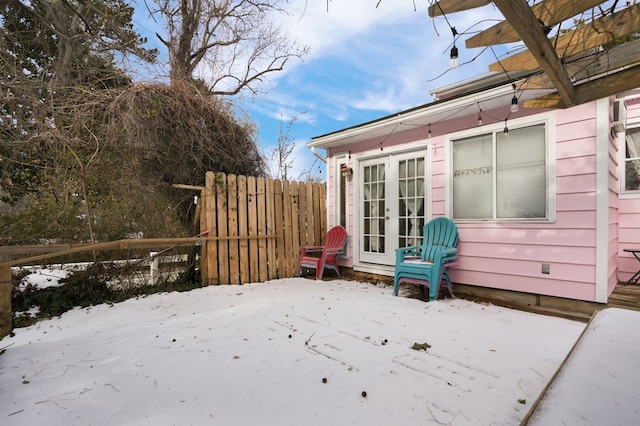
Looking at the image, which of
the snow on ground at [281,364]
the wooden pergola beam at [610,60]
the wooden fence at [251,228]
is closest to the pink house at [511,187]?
the snow on ground at [281,364]

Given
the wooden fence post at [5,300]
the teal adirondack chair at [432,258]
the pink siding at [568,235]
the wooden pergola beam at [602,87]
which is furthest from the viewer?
the teal adirondack chair at [432,258]

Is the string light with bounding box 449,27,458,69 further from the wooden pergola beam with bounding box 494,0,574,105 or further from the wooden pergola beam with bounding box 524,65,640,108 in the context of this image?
the wooden pergola beam with bounding box 524,65,640,108

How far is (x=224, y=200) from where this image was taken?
15.3 ft

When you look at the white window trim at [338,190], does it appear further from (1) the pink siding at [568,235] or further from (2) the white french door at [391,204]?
(1) the pink siding at [568,235]

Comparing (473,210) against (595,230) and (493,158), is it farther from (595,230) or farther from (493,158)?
(595,230)

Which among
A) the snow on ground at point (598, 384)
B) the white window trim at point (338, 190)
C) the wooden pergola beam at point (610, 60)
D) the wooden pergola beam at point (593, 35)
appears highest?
the wooden pergola beam at point (593, 35)

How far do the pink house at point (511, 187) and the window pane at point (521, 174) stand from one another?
1cm

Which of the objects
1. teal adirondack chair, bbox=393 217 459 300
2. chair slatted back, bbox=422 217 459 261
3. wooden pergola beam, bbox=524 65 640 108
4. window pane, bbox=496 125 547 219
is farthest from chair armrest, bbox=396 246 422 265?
wooden pergola beam, bbox=524 65 640 108

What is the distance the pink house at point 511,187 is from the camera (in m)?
3.15

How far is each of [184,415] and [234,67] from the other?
8.10m

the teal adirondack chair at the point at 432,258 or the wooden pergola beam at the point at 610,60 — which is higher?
the wooden pergola beam at the point at 610,60

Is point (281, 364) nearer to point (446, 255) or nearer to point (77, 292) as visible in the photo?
point (446, 255)

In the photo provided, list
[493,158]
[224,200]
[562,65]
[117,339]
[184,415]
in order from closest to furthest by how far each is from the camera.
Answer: [184,415] → [562,65] → [117,339] → [493,158] → [224,200]

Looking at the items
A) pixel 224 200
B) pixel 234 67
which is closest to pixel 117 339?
pixel 224 200
